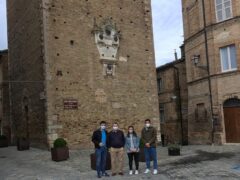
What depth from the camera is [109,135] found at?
36.9ft

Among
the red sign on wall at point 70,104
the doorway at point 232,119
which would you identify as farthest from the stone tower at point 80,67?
the doorway at point 232,119

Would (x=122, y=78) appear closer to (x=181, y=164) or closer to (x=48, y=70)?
(x=48, y=70)

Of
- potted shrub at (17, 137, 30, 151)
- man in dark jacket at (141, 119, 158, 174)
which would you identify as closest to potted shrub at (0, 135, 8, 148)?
potted shrub at (17, 137, 30, 151)

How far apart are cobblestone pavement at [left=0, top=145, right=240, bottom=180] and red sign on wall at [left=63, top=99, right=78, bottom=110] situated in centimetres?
247

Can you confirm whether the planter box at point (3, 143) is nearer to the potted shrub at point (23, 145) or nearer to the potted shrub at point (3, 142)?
the potted shrub at point (3, 142)

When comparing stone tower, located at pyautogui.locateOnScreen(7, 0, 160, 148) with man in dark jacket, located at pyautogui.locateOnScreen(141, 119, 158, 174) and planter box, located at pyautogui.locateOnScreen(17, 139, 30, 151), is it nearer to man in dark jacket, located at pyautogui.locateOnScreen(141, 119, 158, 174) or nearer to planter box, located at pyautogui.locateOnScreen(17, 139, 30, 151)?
planter box, located at pyautogui.locateOnScreen(17, 139, 30, 151)

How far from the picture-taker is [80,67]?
61.6 ft

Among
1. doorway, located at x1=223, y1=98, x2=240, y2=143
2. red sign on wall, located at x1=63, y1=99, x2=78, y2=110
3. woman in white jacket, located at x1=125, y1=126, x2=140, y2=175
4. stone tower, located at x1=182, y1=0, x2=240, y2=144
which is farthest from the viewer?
stone tower, located at x1=182, y1=0, x2=240, y2=144

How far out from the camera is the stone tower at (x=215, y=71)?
20750mm

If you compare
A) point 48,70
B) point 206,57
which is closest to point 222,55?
point 206,57

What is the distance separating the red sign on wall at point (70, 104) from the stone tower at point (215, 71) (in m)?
8.51

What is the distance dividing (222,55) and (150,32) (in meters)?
4.51

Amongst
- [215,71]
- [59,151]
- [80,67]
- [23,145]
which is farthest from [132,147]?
[215,71]

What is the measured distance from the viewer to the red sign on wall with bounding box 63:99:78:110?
18.0m
